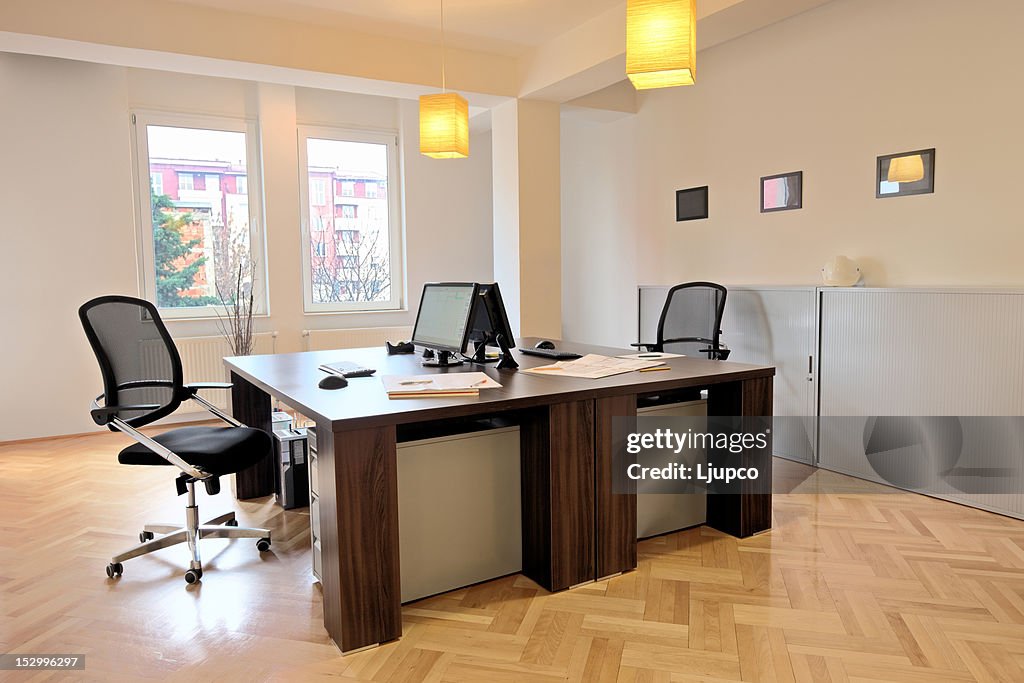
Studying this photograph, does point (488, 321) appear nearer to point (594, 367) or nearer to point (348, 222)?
point (594, 367)

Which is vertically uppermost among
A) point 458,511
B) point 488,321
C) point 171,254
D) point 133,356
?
point 171,254

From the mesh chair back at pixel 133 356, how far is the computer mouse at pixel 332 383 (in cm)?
74

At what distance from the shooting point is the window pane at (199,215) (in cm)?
598

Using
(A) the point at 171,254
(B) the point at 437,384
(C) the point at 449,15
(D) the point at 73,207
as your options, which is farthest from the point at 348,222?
(B) the point at 437,384

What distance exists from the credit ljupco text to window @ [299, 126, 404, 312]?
452cm

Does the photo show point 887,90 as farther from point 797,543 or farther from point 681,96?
point 797,543

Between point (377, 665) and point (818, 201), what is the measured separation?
12.8 ft

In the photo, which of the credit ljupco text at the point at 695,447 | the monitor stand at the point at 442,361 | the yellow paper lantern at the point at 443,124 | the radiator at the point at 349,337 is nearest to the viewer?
the credit ljupco text at the point at 695,447

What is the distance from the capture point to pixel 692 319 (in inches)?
185

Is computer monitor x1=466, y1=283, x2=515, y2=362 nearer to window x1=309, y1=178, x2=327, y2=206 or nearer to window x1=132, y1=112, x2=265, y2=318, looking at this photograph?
window x1=132, y1=112, x2=265, y2=318

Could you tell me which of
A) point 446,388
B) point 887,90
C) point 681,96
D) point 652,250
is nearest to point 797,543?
point 446,388

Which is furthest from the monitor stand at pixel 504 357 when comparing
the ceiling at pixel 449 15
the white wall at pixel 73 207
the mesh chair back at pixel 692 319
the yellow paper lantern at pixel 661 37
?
the white wall at pixel 73 207

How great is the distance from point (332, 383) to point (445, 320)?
76 cm

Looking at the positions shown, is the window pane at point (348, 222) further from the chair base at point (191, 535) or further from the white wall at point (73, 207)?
the chair base at point (191, 535)
